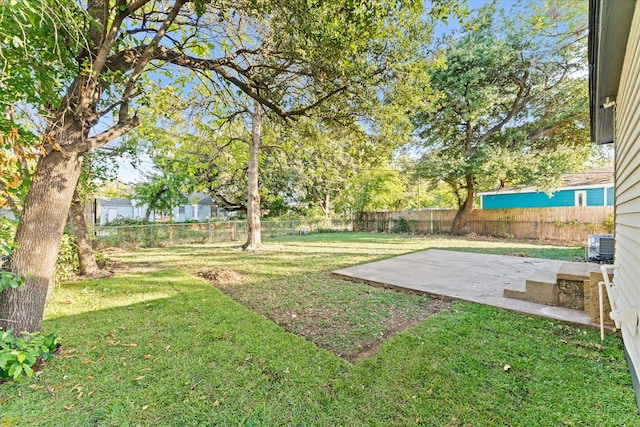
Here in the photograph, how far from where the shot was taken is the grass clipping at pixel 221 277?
516cm

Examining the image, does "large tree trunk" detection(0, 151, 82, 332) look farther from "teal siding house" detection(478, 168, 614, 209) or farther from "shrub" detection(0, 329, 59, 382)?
"teal siding house" detection(478, 168, 614, 209)

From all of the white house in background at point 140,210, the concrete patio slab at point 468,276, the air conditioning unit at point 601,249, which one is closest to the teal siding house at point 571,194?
the air conditioning unit at point 601,249

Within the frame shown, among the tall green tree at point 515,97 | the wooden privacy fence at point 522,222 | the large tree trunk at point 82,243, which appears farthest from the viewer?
the wooden privacy fence at point 522,222

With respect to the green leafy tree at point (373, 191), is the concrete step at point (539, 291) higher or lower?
lower

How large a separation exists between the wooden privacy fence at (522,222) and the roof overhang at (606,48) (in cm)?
881

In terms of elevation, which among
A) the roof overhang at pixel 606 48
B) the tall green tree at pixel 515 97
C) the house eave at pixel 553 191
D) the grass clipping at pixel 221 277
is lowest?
the grass clipping at pixel 221 277

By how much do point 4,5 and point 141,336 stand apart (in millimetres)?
2935

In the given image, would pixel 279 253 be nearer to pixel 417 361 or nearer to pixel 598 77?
pixel 417 361

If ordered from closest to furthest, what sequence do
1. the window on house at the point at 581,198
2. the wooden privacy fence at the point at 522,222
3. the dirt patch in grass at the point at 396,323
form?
1. the dirt patch in grass at the point at 396,323
2. the wooden privacy fence at the point at 522,222
3. the window on house at the point at 581,198

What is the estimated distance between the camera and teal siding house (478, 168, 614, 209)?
11.9m

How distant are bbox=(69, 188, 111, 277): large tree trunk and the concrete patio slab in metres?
5.18

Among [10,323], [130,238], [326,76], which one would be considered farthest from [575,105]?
[130,238]

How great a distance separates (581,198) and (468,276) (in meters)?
12.4

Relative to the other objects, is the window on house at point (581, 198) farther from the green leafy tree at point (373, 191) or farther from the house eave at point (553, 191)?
the green leafy tree at point (373, 191)
